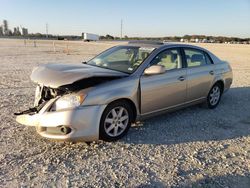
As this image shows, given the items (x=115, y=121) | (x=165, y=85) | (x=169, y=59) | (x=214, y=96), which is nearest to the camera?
(x=115, y=121)

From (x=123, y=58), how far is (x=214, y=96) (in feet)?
8.38

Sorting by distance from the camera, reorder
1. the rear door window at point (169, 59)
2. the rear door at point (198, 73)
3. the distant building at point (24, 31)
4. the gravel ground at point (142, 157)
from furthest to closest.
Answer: the distant building at point (24, 31) → the rear door at point (198, 73) → the rear door window at point (169, 59) → the gravel ground at point (142, 157)

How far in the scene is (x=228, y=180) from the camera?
3.46 meters

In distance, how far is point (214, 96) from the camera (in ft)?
21.7

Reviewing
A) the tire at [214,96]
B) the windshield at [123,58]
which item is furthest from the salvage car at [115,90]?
the tire at [214,96]

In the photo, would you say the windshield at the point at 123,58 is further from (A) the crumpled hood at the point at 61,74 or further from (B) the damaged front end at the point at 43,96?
(B) the damaged front end at the point at 43,96

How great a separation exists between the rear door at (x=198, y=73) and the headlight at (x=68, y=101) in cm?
253

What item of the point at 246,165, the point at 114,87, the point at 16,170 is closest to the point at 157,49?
the point at 114,87

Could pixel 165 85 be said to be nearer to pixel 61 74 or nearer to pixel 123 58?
pixel 123 58

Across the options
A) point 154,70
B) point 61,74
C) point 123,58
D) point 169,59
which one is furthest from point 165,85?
point 61,74

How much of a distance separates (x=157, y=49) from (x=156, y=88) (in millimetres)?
766

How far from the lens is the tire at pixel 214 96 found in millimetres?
6484

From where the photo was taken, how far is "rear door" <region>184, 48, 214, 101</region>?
5.73m

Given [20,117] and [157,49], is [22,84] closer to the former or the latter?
[20,117]
